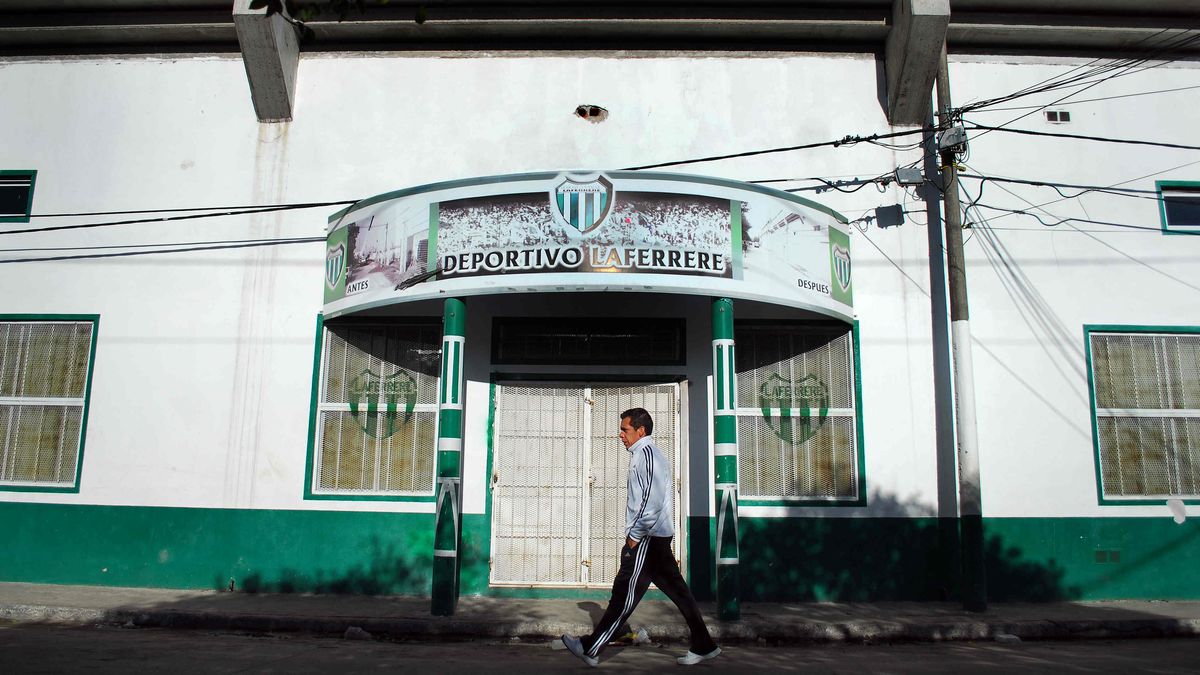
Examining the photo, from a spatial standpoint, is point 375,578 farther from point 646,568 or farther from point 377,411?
point 646,568

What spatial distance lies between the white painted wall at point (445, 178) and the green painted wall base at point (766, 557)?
0.22 metres

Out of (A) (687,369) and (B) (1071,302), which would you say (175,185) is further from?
(B) (1071,302)

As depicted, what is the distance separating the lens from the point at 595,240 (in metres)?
7.25

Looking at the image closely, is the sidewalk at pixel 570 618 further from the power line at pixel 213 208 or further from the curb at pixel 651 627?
the power line at pixel 213 208

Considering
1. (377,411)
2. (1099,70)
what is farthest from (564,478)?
(1099,70)

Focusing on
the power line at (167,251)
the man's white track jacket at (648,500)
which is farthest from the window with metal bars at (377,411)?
the man's white track jacket at (648,500)

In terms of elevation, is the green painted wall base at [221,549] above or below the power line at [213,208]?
below

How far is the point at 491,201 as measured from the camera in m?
7.50

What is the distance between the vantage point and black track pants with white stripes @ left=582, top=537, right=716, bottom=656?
5.75 meters

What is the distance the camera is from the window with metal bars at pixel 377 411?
28.8ft

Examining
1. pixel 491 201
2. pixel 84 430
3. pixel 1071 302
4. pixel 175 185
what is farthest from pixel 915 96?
pixel 84 430

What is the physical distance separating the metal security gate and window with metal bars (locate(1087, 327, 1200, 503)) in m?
4.59

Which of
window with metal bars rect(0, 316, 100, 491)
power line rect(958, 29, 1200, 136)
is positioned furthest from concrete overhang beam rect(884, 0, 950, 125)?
window with metal bars rect(0, 316, 100, 491)

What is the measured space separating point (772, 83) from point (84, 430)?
8.52m
